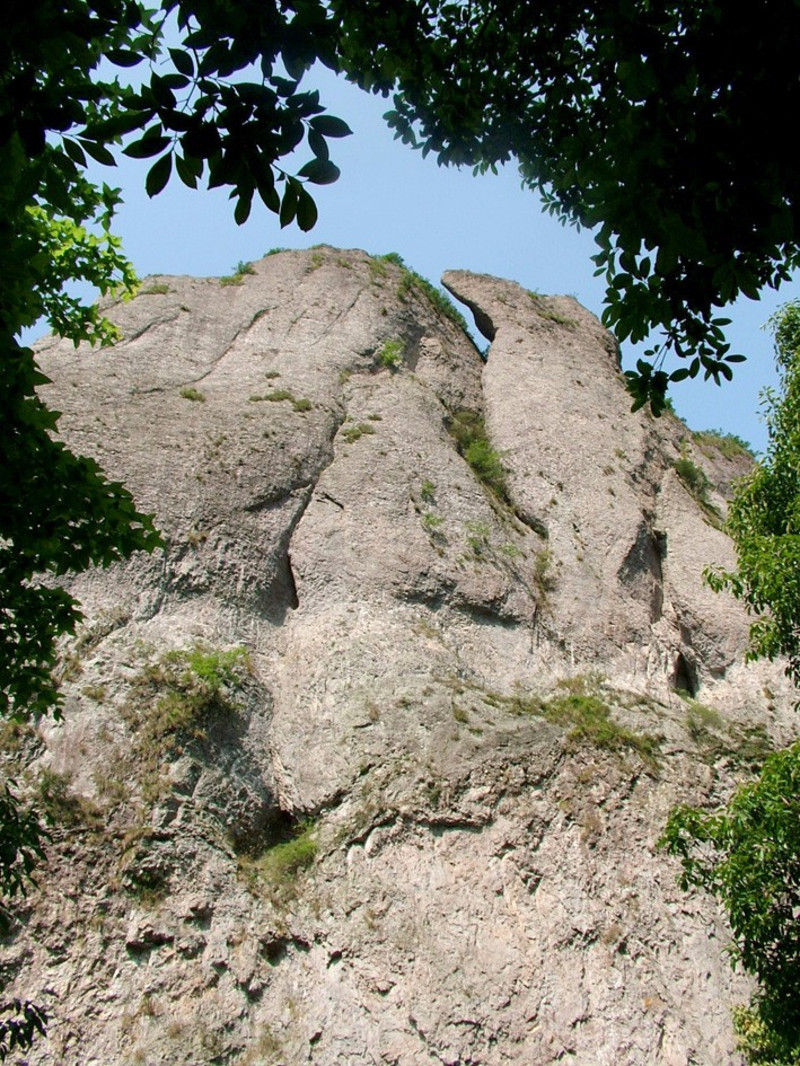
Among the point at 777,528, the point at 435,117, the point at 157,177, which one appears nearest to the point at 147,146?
the point at 157,177

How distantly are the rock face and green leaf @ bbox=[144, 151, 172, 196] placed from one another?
29.2ft

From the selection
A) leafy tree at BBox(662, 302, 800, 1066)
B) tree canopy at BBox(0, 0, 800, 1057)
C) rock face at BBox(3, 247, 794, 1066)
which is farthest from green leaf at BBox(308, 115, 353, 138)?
rock face at BBox(3, 247, 794, 1066)

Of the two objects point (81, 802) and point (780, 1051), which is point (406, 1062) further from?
point (81, 802)

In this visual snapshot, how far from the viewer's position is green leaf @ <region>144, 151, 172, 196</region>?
3.99 metres

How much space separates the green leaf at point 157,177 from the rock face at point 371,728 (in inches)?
350

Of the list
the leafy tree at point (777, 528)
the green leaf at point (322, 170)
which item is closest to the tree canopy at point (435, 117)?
the green leaf at point (322, 170)

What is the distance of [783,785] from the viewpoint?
9172 mm

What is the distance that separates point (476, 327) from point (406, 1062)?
19028mm

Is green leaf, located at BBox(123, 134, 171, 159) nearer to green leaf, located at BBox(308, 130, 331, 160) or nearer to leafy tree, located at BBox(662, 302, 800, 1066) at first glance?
green leaf, located at BBox(308, 130, 331, 160)

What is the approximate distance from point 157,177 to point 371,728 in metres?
9.99

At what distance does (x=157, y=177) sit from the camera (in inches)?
158

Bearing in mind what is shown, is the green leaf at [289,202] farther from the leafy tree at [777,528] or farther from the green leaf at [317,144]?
the leafy tree at [777,528]

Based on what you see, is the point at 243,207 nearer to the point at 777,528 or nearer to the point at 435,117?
the point at 435,117

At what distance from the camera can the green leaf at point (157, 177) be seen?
3994mm
